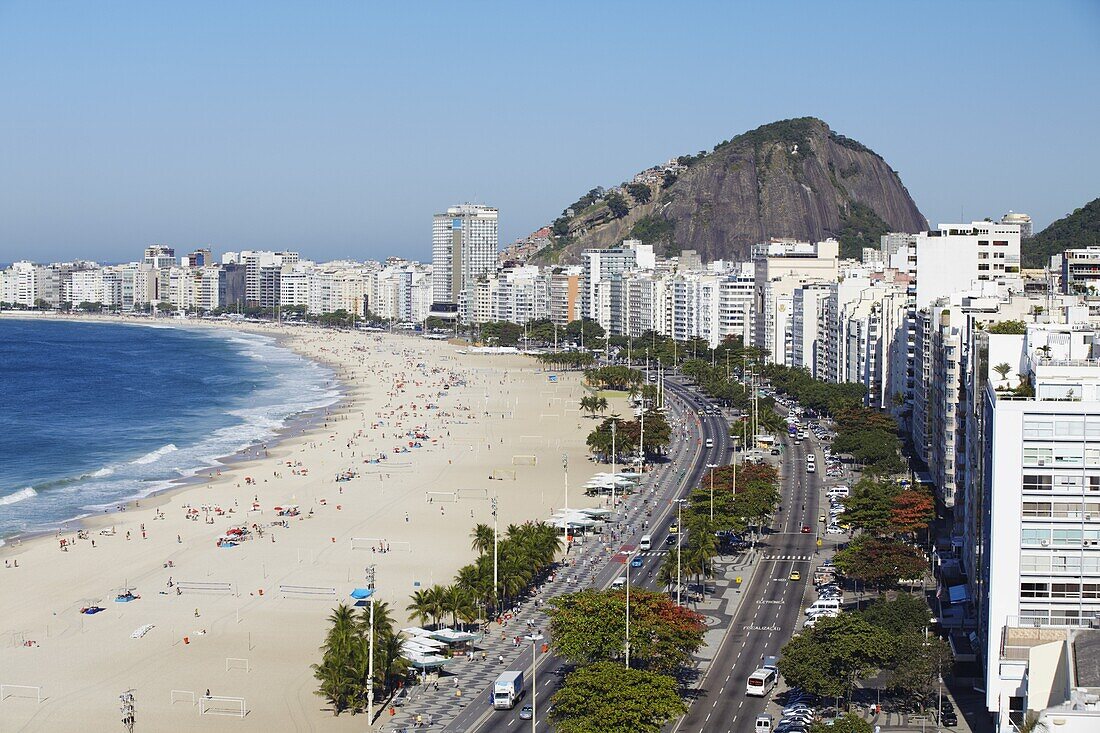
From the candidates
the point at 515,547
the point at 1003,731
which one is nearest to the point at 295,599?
the point at 515,547

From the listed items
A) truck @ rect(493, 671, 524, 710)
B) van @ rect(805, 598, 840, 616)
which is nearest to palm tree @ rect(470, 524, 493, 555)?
van @ rect(805, 598, 840, 616)

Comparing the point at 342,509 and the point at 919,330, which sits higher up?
the point at 919,330

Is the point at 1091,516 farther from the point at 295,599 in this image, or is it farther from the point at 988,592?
the point at 295,599

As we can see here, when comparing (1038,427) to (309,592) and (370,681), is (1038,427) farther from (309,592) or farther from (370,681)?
(309,592)

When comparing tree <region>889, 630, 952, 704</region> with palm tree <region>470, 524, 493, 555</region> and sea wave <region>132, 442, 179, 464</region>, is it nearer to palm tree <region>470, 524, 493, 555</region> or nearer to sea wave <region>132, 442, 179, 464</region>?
palm tree <region>470, 524, 493, 555</region>

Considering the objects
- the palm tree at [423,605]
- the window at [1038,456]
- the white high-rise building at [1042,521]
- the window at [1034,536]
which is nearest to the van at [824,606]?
the white high-rise building at [1042,521]
